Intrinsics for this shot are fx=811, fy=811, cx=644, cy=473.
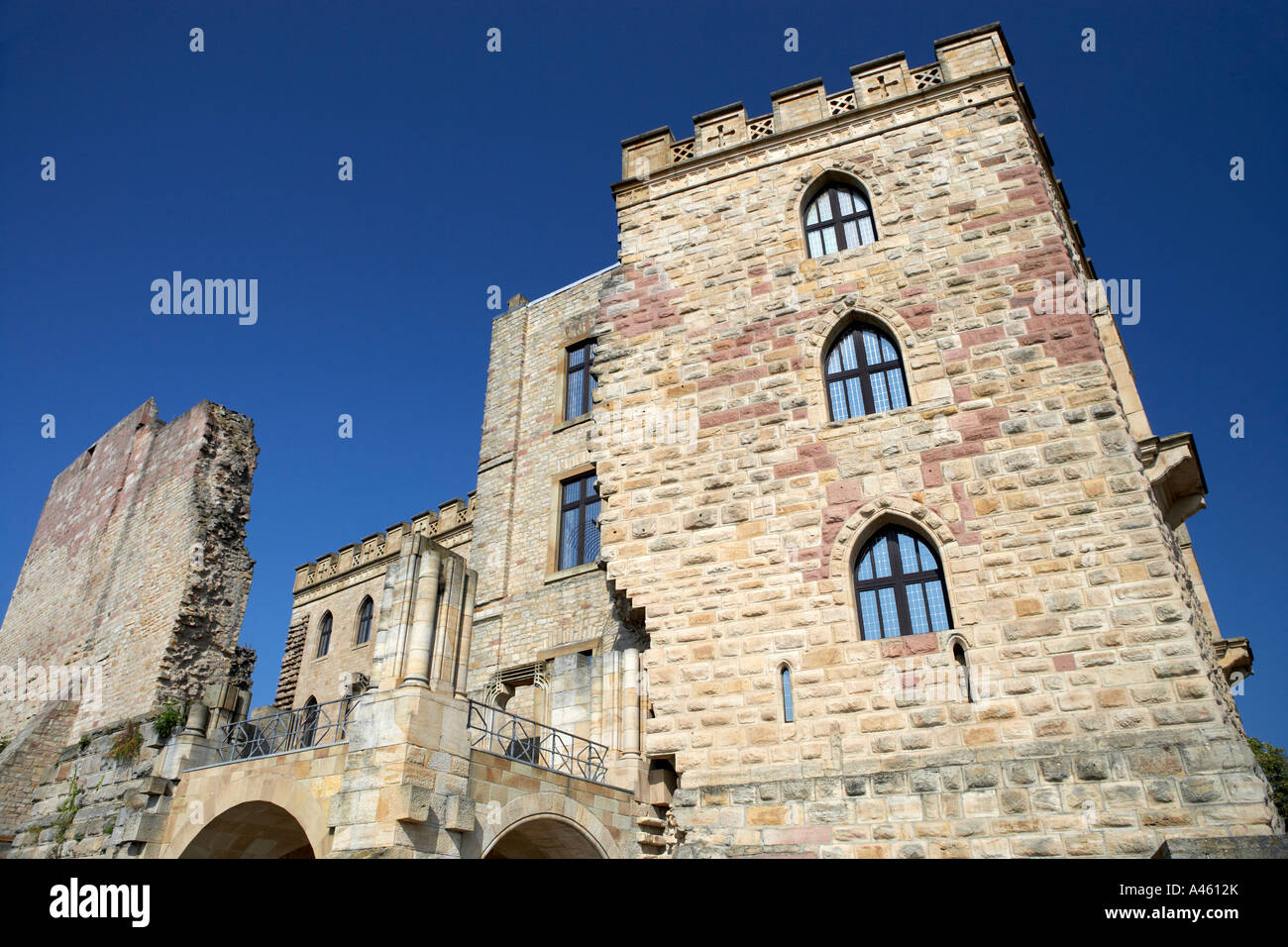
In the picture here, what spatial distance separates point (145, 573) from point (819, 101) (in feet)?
55.6

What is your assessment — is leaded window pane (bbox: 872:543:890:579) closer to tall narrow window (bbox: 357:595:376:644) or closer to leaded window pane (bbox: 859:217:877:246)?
leaded window pane (bbox: 859:217:877:246)

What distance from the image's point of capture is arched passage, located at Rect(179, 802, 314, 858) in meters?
9.77

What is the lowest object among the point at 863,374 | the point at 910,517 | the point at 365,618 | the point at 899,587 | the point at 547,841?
the point at 547,841

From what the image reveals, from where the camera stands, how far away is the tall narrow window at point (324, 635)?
2508cm

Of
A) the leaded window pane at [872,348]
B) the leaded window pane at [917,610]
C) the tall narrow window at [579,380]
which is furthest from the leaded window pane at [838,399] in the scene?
the tall narrow window at [579,380]

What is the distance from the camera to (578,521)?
16.5 meters

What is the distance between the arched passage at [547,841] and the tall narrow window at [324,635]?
1749cm

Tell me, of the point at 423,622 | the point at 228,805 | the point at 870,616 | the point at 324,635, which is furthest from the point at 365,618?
the point at 870,616

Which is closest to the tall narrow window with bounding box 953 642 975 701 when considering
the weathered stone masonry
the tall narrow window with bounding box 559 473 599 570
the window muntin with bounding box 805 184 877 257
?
the window muntin with bounding box 805 184 877 257

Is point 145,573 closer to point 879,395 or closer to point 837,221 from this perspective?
point 837,221

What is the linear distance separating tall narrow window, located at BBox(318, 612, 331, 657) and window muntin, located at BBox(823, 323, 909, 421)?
20352 millimetres
